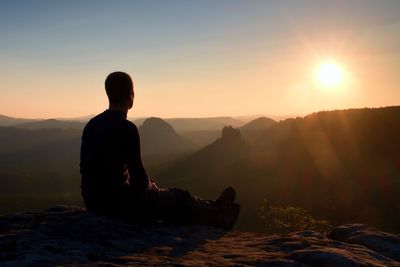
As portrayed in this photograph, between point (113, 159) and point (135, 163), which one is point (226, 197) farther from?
point (113, 159)

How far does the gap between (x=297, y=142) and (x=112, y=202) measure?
9444 cm

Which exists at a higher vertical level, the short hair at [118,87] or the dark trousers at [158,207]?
the short hair at [118,87]

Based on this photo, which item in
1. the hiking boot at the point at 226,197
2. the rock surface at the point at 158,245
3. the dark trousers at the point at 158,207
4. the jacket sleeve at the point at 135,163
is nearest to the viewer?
the rock surface at the point at 158,245

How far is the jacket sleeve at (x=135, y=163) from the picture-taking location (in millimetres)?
7559

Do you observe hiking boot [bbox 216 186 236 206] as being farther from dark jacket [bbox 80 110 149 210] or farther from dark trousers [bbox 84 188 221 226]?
dark jacket [bbox 80 110 149 210]

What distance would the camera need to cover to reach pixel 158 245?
6648 millimetres

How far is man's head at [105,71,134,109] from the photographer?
7.61 metres

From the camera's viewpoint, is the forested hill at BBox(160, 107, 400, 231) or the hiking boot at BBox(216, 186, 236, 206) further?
the forested hill at BBox(160, 107, 400, 231)

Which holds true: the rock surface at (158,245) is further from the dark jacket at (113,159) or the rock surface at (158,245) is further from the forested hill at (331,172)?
the forested hill at (331,172)

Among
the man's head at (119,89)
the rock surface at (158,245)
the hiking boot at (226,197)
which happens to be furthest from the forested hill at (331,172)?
the man's head at (119,89)

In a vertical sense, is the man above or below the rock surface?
above

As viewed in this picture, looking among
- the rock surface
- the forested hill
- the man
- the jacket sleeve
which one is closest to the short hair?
the man

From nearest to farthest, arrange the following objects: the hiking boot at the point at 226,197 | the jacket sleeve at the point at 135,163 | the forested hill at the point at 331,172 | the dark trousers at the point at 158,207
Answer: the jacket sleeve at the point at 135,163 < the dark trousers at the point at 158,207 < the hiking boot at the point at 226,197 < the forested hill at the point at 331,172

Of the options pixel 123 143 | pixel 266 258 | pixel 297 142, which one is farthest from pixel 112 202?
pixel 297 142
